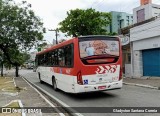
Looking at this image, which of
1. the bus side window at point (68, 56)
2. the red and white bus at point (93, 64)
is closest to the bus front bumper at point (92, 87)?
the red and white bus at point (93, 64)

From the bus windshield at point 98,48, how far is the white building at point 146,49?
33.6 feet

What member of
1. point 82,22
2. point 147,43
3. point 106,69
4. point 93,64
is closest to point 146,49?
point 147,43

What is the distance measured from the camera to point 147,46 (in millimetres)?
23844

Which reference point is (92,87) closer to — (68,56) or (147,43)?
Answer: (68,56)

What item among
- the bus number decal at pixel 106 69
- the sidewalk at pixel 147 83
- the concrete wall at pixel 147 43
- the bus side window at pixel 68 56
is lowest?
the sidewalk at pixel 147 83

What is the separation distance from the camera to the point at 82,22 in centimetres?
2925

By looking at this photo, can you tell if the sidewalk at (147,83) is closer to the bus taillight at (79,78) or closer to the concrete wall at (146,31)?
the concrete wall at (146,31)

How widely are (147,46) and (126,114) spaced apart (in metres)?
15.7

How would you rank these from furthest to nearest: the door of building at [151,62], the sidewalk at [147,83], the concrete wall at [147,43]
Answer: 1. the door of building at [151,62]
2. the concrete wall at [147,43]
3. the sidewalk at [147,83]

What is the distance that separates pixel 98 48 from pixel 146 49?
41.8 feet

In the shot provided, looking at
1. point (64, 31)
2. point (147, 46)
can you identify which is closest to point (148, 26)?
point (147, 46)

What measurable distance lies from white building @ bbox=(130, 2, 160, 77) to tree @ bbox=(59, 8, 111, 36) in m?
4.66

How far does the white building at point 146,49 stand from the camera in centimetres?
2256

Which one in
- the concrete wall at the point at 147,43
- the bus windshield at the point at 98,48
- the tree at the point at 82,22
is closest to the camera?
the bus windshield at the point at 98,48
